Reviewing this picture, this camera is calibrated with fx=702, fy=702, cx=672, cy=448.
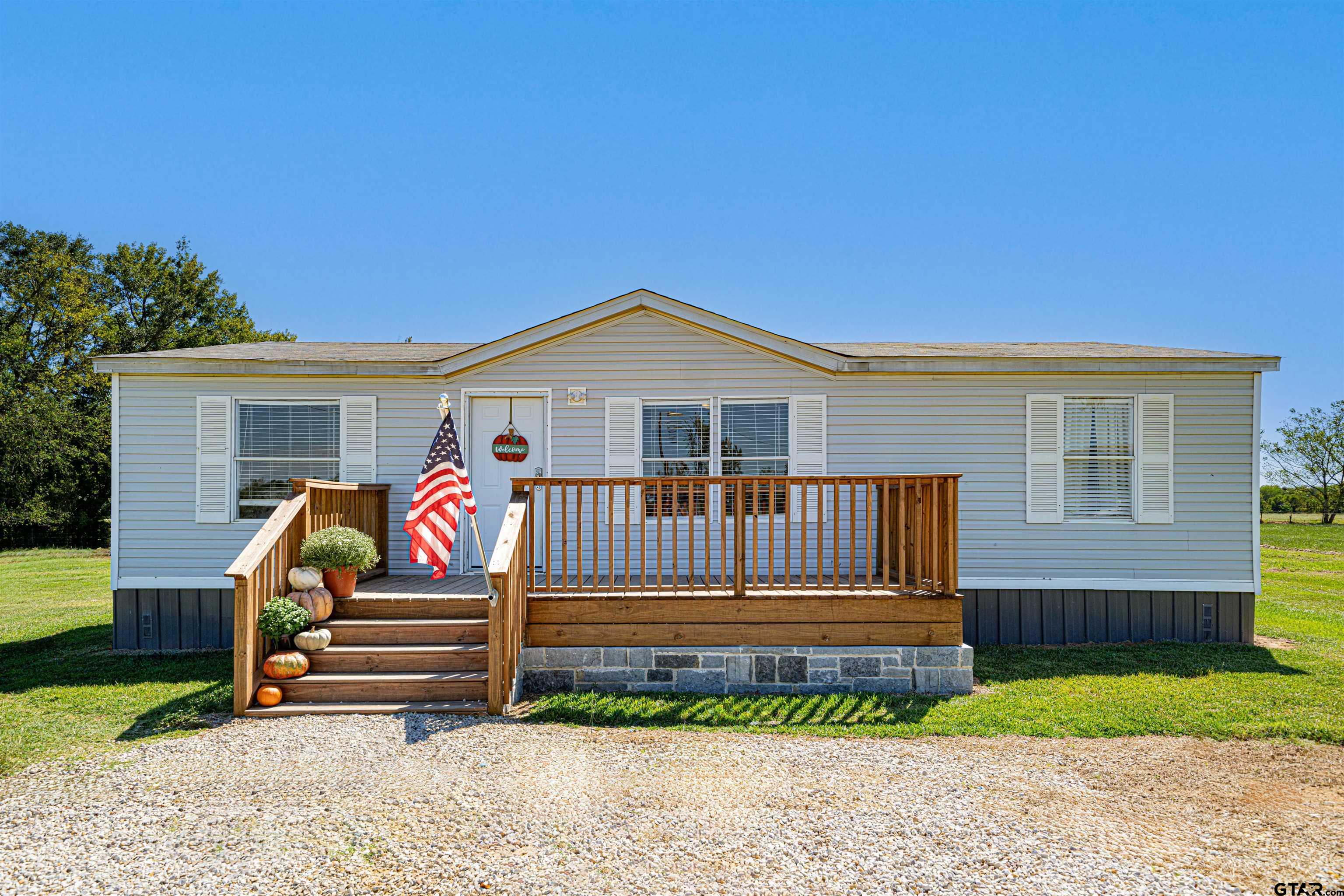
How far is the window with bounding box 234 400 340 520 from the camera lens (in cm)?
741

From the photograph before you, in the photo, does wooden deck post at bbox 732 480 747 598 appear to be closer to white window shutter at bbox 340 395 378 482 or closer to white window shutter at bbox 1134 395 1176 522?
white window shutter at bbox 340 395 378 482

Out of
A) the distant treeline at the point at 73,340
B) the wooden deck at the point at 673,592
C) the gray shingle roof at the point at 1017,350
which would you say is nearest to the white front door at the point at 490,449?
the wooden deck at the point at 673,592

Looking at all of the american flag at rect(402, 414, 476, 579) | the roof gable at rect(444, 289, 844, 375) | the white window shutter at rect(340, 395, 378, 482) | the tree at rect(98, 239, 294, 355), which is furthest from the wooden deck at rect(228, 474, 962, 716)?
the tree at rect(98, 239, 294, 355)

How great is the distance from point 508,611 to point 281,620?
1706mm

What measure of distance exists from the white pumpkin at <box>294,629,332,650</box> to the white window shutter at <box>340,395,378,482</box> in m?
2.33

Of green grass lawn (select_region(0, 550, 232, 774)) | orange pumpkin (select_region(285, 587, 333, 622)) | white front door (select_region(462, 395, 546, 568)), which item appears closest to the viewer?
green grass lawn (select_region(0, 550, 232, 774))

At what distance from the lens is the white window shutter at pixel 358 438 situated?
291 inches

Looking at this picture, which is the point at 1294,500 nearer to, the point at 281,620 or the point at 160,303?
the point at 281,620

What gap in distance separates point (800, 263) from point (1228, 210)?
8298 mm

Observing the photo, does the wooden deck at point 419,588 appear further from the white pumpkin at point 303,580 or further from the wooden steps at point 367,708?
the wooden steps at point 367,708

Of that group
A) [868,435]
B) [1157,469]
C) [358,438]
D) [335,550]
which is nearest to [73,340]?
[358,438]

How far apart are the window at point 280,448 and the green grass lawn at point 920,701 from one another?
5.52ft

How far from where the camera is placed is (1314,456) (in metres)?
27.8

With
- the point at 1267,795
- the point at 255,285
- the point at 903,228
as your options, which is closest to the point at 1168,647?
the point at 1267,795
